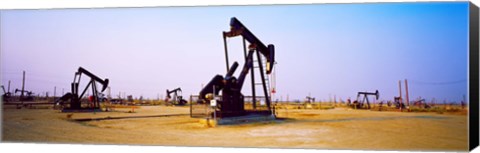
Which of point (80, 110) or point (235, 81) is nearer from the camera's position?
point (235, 81)

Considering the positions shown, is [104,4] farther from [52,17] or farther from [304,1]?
[304,1]

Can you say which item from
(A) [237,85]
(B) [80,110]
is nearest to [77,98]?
(B) [80,110]

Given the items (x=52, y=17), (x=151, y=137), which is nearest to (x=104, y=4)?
(x=52, y=17)

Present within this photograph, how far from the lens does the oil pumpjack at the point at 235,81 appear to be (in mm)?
10102

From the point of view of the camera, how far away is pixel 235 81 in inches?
435

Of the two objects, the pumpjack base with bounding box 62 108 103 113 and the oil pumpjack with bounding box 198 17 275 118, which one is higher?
the oil pumpjack with bounding box 198 17 275 118

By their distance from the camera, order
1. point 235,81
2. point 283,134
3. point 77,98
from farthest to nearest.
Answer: point 77,98, point 235,81, point 283,134

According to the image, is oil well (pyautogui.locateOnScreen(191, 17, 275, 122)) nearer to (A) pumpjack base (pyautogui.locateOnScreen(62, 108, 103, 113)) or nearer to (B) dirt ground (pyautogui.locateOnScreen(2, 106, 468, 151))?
(B) dirt ground (pyautogui.locateOnScreen(2, 106, 468, 151))

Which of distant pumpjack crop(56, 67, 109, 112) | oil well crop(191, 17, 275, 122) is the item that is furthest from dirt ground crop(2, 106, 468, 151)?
distant pumpjack crop(56, 67, 109, 112)

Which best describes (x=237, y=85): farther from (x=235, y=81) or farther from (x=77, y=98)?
(x=77, y=98)

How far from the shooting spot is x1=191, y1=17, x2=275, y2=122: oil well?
10.1 metres

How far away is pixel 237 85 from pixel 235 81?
0.17m

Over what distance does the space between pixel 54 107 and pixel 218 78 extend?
23.5 ft

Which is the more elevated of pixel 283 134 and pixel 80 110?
pixel 80 110
